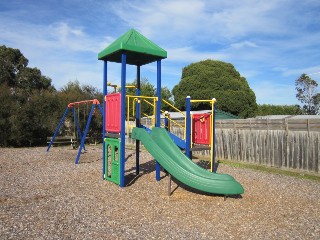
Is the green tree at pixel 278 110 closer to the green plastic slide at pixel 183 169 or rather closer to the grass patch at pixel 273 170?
the grass patch at pixel 273 170

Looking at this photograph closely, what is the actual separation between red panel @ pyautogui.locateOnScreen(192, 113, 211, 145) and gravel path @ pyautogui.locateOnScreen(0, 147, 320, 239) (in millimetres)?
1620

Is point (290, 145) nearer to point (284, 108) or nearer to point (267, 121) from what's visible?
point (267, 121)

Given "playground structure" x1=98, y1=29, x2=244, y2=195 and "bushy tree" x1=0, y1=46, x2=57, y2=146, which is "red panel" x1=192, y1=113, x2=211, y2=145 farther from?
"bushy tree" x1=0, y1=46, x2=57, y2=146

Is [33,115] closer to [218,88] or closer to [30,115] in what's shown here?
[30,115]

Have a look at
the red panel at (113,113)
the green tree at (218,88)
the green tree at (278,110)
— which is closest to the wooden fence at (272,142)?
the red panel at (113,113)

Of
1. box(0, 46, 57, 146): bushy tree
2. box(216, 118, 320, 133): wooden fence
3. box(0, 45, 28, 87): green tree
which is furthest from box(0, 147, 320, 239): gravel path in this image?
box(0, 45, 28, 87): green tree

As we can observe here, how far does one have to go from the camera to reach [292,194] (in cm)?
734

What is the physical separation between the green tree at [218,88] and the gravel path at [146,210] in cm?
2654

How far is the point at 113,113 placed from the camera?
27.1ft

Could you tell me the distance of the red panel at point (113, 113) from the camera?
7.91 metres

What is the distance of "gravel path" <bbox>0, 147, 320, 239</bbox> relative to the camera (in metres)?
4.62

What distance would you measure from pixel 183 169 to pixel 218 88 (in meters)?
30.7

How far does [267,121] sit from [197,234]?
26.9 ft

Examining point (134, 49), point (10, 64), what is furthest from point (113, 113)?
point (10, 64)
